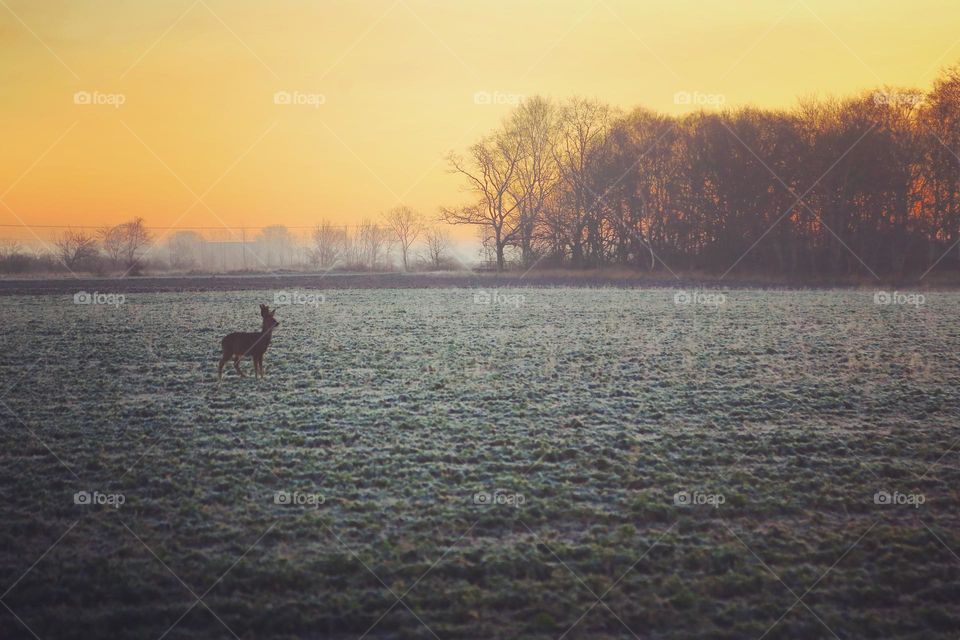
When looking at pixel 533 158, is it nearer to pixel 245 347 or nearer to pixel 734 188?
pixel 734 188

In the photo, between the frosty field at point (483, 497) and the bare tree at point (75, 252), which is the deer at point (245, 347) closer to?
the frosty field at point (483, 497)

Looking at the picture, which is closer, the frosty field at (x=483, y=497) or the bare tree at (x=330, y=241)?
the frosty field at (x=483, y=497)

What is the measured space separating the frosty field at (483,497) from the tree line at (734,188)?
40346 millimetres

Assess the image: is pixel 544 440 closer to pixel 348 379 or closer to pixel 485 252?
pixel 348 379

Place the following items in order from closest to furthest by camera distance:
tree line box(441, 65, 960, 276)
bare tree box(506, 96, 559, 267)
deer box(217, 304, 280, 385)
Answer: deer box(217, 304, 280, 385) < tree line box(441, 65, 960, 276) < bare tree box(506, 96, 559, 267)

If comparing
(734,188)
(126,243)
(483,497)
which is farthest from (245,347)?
(126,243)

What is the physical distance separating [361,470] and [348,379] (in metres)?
5.86

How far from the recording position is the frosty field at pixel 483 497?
17.1 ft

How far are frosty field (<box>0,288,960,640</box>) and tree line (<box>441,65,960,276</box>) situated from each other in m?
40.3

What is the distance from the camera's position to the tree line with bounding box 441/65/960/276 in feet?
168

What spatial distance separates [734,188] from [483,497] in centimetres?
5425

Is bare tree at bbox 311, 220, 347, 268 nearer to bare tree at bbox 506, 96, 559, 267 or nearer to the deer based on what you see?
bare tree at bbox 506, 96, 559, 267

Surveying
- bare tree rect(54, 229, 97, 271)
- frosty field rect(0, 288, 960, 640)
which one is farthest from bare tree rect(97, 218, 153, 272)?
frosty field rect(0, 288, 960, 640)

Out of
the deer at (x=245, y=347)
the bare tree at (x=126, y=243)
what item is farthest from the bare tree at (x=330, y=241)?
the deer at (x=245, y=347)
